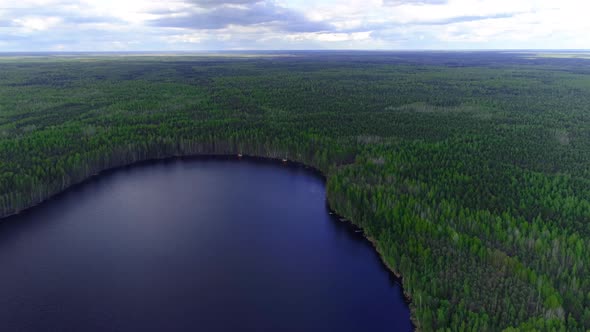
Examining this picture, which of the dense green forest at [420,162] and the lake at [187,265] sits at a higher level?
the dense green forest at [420,162]

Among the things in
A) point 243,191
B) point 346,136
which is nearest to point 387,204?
point 243,191

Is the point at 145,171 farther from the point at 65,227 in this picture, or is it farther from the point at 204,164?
the point at 65,227

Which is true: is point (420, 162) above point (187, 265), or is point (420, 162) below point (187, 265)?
above

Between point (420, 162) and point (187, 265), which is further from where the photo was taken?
point (420, 162)

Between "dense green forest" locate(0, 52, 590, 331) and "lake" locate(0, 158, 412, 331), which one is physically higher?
"dense green forest" locate(0, 52, 590, 331)
